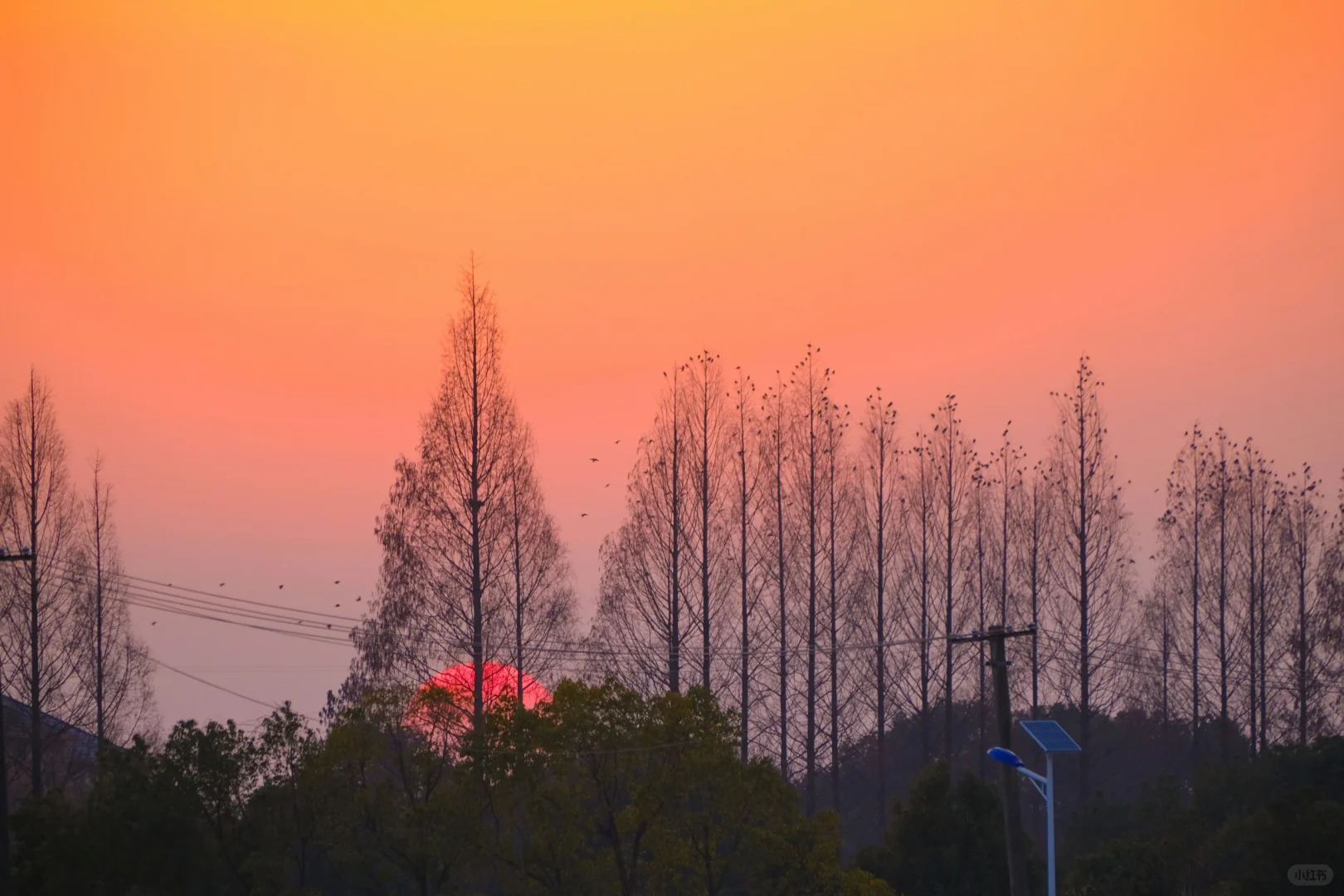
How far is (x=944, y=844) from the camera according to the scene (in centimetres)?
2750

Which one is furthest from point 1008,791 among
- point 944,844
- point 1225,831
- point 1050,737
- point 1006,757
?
point 1225,831

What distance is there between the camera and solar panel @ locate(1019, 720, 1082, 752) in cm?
1770

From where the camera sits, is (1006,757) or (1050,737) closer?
(1006,757)

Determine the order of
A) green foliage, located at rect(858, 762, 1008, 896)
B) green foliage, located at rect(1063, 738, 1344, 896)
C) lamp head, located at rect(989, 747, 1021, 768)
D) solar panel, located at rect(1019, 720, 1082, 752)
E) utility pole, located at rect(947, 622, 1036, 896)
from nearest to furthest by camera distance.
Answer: lamp head, located at rect(989, 747, 1021, 768) → solar panel, located at rect(1019, 720, 1082, 752) → utility pole, located at rect(947, 622, 1036, 896) → green foliage, located at rect(1063, 738, 1344, 896) → green foliage, located at rect(858, 762, 1008, 896)

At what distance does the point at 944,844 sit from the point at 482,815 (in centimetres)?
1005

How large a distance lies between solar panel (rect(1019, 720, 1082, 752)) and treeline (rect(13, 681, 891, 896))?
5328 millimetres

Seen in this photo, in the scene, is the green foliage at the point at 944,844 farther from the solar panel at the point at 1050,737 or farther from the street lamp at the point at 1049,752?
the solar panel at the point at 1050,737

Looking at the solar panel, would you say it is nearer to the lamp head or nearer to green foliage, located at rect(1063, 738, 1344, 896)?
the lamp head

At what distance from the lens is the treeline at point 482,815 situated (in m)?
22.5

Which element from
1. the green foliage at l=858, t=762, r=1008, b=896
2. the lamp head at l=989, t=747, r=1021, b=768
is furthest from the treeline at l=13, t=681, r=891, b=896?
the lamp head at l=989, t=747, r=1021, b=768

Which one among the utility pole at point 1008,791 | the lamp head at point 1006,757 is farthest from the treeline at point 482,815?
the lamp head at point 1006,757

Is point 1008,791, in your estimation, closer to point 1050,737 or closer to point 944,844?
point 1050,737

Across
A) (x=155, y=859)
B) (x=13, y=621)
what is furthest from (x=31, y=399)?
(x=155, y=859)

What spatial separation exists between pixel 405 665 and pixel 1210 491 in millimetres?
24147
